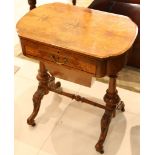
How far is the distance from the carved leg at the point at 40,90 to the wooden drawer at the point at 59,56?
279mm

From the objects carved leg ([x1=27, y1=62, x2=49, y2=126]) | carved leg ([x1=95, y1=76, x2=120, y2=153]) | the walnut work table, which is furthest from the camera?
carved leg ([x1=27, y1=62, x2=49, y2=126])

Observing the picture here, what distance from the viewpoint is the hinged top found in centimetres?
116

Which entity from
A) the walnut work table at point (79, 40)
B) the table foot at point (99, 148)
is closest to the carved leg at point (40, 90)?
the walnut work table at point (79, 40)

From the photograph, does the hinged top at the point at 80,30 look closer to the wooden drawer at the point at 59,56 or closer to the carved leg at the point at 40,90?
the wooden drawer at the point at 59,56

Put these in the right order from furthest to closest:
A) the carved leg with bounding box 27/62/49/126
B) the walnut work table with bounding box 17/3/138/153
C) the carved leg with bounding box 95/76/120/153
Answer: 1. the carved leg with bounding box 27/62/49/126
2. the carved leg with bounding box 95/76/120/153
3. the walnut work table with bounding box 17/3/138/153

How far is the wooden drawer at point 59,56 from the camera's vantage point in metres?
1.18

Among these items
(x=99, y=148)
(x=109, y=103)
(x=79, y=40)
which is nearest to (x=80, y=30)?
(x=79, y=40)

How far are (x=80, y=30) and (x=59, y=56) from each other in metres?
0.16

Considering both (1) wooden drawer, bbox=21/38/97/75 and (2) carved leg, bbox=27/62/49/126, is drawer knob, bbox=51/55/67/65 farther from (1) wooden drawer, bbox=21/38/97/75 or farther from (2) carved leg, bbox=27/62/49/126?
(2) carved leg, bbox=27/62/49/126

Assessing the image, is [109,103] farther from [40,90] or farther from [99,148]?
[40,90]

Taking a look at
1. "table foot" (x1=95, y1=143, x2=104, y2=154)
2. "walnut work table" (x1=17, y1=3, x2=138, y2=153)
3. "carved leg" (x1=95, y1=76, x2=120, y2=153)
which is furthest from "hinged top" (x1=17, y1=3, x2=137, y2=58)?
"table foot" (x1=95, y1=143, x2=104, y2=154)

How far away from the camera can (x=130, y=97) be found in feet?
6.21

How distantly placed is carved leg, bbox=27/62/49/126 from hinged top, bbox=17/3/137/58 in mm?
313

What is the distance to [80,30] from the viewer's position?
1.26 m
